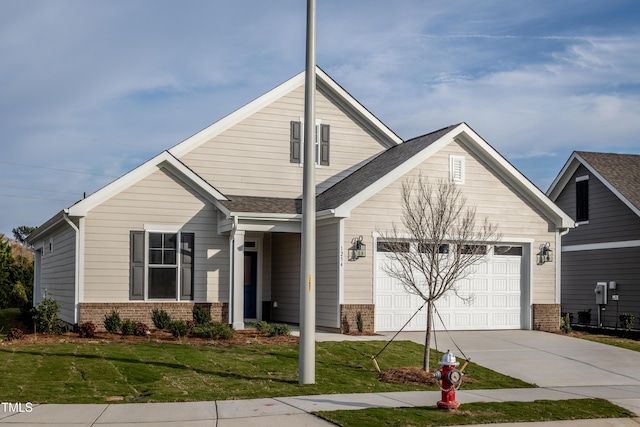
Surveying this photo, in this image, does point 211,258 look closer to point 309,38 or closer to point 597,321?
point 309,38

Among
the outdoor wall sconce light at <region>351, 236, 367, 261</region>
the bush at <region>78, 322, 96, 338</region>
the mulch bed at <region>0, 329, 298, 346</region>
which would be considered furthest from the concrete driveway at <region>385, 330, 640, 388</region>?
the bush at <region>78, 322, 96, 338</region>

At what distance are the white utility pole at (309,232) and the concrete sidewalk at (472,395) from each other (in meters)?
1.05

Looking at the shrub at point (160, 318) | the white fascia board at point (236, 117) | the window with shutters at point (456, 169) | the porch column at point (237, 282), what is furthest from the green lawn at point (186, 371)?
the white fascia board at point (236, 117)

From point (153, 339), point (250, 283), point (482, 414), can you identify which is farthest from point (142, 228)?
point (482, 414)

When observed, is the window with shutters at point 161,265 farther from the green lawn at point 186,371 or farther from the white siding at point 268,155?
the green lawn at point 186,371

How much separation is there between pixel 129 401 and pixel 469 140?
46.7ft

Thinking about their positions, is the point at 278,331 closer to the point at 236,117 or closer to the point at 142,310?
the point at 142,310

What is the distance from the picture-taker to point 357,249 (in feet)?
69.7

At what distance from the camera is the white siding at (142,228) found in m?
20.7

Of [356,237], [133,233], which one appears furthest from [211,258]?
[356,237]

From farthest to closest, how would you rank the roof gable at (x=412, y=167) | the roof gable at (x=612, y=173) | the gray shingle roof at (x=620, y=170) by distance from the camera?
1. the gray shingle roof at (x=620, y=170)
2. the roof gable at (x=612, y=173)
3. the roof gable at (x=412, y=167)

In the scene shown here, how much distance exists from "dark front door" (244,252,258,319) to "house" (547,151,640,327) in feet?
41.2

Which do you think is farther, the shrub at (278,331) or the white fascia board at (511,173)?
the white fascia board at (511,173)

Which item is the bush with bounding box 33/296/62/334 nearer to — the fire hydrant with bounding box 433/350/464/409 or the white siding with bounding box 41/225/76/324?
the white siding with bounding box 41/225/76/324
